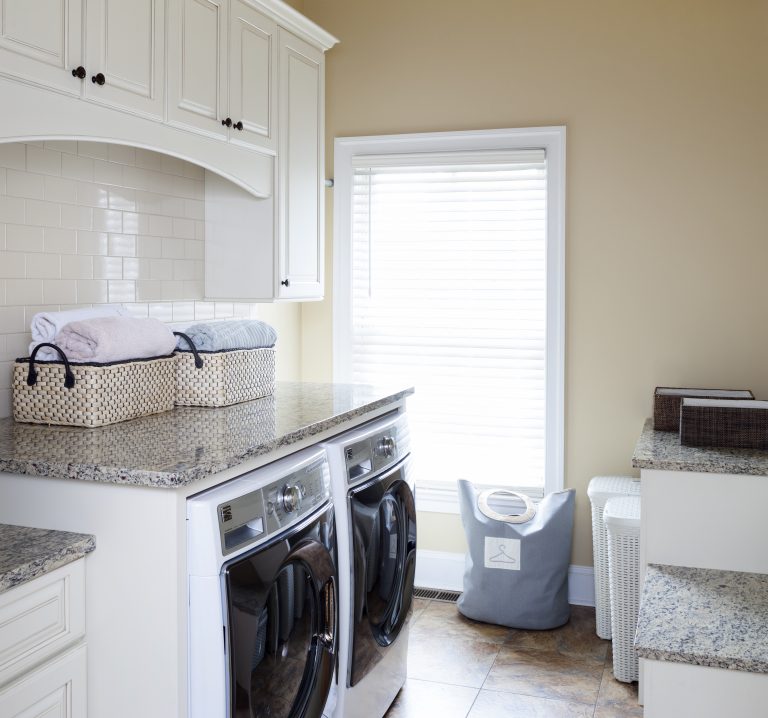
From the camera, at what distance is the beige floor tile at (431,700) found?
273 centimetres

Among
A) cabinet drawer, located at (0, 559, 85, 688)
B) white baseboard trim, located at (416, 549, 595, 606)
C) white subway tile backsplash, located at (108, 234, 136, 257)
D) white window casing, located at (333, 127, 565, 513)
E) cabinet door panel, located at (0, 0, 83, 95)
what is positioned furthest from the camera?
white baseboard trim, located at (416, 549, 595, 606)

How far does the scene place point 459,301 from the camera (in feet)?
12.3

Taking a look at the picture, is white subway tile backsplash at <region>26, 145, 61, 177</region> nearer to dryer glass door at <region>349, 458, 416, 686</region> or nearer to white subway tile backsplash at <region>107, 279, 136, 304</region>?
white subway tile backsplash at <region>107, 279, 136, 304</region>

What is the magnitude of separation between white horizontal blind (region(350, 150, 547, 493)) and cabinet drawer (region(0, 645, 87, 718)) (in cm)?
229

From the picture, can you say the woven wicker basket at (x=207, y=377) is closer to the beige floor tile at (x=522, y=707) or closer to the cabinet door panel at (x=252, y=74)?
the cabinet door panel at (x=252, y=74)

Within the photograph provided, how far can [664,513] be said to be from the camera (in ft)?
7.45

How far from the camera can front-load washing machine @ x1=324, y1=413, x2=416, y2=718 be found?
2279mm

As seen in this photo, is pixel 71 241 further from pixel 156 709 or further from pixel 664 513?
pixel 664 513

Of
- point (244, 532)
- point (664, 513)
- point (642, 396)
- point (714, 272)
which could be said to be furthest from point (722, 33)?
point (244, 532)

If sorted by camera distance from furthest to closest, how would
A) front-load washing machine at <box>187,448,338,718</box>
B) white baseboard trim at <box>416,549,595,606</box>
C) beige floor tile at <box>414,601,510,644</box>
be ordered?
white baseboard trim at <box>416,549,595,606</box> < beige floor tile at <box>414,601,510,644</box> < front-load washing machine at <box>187,448,338,718</box>

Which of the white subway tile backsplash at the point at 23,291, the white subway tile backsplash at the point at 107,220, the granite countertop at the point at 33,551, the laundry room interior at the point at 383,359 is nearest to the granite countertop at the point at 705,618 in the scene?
the laundry room interior at the point at 383,359

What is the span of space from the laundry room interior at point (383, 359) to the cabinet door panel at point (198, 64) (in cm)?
1

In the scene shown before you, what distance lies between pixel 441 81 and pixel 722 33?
1109 mm

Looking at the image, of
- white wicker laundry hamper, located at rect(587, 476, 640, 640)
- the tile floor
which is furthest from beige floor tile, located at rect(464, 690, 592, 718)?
white wicker laundry hamper, located at rect(587, 476, 640, 640)
